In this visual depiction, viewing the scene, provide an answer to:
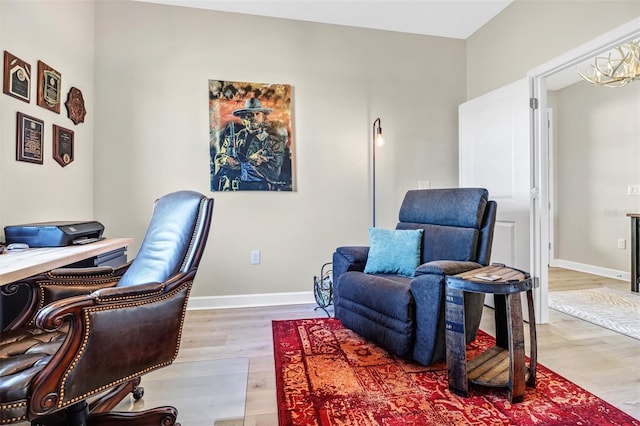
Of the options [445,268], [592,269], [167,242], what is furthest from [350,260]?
[592,269]

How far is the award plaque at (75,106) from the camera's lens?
98.9 inches

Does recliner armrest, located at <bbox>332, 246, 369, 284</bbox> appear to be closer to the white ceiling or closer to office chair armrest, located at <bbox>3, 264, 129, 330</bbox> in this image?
office chair armrest, located at <bbox>3, 264, 129, 330</bbox>

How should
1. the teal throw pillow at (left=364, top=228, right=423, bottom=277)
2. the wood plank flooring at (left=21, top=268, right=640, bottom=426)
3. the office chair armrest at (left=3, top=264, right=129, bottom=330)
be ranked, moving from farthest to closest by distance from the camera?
the teal throw pillow at (left=364, top=228, right=423, bottom=277)
the wood plank flooring at (left=21, top=268, right=640, bottom=426)
the office chair armrest at (left=3, top=264, right=129, bottom=330)

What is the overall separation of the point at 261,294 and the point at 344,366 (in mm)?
1428

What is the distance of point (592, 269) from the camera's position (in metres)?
4.41

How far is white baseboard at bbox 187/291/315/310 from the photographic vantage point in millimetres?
3029

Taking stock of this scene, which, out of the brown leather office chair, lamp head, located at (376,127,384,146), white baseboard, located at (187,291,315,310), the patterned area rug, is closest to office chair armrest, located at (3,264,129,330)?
the brown leather office chair

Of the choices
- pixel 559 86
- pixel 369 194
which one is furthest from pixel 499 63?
Answer: pixel 559 86

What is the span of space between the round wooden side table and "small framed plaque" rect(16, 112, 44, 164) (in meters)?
2.53

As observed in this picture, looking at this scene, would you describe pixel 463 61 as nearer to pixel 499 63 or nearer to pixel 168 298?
pixel 499 63

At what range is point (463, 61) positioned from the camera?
3572 millimetres

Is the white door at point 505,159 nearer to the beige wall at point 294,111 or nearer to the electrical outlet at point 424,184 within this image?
the beige wall at point 294,111

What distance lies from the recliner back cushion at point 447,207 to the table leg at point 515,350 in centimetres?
69

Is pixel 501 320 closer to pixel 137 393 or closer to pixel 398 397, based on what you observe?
pixel 398 397
